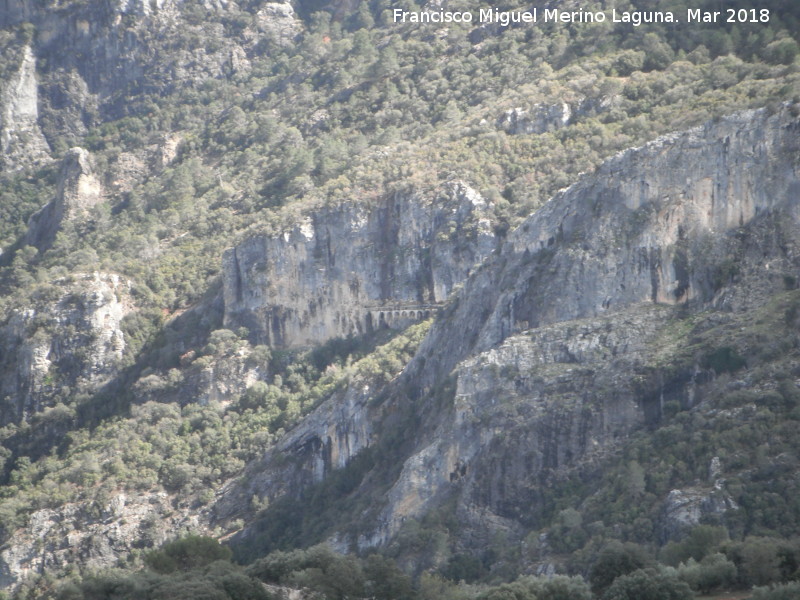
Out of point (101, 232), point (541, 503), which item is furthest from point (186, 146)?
point (541, 503)

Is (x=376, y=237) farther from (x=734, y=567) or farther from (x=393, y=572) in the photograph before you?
(x=734, y=567)

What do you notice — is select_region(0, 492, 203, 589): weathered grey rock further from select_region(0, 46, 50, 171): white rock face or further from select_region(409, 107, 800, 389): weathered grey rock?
select_region(0, 46, 50, 171): white rock face

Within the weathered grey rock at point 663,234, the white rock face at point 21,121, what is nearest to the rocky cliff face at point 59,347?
the weathered grey rock at point 663,234

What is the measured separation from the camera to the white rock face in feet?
436

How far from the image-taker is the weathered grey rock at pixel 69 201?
113 metres

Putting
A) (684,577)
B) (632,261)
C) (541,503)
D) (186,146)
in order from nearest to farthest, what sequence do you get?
→ (684,577) < (541,503) < (632,261) < (186,146)

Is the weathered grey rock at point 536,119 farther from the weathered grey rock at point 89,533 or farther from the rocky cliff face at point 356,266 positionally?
the weathered grey rock at point 89,533

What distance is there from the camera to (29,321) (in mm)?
98188

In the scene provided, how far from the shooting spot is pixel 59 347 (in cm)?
9706

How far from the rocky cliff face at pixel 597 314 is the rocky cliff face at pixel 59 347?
26.6m

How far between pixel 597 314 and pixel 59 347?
132 ft

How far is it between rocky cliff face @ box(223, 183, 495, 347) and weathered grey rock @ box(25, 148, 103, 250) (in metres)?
22.3

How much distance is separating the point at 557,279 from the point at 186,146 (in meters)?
52.9

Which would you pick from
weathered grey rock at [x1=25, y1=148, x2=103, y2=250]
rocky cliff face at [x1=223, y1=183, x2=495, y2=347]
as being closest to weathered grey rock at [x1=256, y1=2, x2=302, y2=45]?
weathered grey rock at [x1=25, y1=148, x2=103, y2=250]
